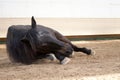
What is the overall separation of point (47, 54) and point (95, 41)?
1742mm

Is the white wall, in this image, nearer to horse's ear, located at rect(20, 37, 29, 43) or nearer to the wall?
the wall

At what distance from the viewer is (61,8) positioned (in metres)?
4.04

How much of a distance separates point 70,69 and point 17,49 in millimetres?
520

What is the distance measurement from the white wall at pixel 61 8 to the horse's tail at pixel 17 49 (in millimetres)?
1056

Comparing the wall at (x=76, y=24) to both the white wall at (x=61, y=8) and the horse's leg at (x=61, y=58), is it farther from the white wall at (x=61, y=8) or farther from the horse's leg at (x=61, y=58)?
the horse's leg at (x=61, y=58)

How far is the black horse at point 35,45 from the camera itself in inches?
92.7

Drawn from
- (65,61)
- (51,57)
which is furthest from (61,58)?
(51,57)

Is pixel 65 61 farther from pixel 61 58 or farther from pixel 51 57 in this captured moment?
pixel 51 57

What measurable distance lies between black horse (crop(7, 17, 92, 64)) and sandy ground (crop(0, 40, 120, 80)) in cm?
6

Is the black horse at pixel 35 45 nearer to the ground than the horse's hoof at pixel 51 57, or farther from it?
farther from it

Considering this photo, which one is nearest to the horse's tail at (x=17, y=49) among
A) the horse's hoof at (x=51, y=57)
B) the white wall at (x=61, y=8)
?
the horse's hoof at (x=51, y=57)

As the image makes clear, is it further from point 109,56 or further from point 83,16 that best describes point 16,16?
point 109,56

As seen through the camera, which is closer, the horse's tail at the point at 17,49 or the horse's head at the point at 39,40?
the horse's head at the point at 39,40

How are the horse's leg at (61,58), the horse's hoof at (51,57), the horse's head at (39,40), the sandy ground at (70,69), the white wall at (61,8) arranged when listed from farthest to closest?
the white wall at (61,8), the horse's hoof at (51,57), the horse's leg at (61,58), the horse's head at (39,40), the sandy ground at (70,69)
